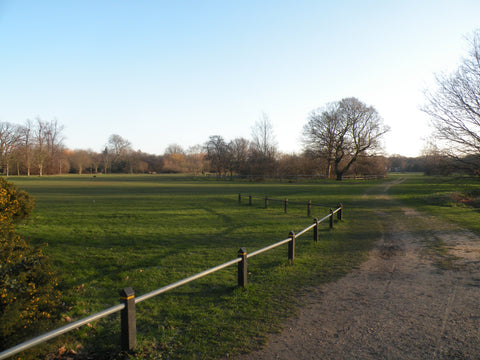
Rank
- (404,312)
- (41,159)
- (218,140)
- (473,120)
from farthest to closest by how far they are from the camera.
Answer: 1. (41,159)
2. (218,140)
3. (473,120)
4. (404,312)

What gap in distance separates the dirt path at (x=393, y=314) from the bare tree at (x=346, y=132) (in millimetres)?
45406

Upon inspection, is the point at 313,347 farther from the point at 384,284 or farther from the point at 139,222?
the point at 139,222

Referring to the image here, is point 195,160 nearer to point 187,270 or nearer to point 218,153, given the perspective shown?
point 218,153

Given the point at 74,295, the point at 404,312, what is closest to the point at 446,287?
the point at 404,312

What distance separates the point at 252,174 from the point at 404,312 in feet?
188

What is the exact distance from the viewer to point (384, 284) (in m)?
6.10

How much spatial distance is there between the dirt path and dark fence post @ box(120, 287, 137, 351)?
1.42m

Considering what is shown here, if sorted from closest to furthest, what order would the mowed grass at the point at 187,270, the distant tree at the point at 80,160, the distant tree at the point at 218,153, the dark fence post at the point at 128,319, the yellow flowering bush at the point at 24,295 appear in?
the yellow flowering bush at the point at 24,295 < the dark fence post at the point at 128,319 < the mowed grass at the point at 187,270 < the distant tree at the point at 218,153 < the distant tree at the point at 80,160

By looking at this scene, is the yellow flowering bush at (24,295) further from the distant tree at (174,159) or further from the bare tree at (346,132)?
the distant tree at (174,159)

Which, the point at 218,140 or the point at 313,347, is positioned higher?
the point at 218,140

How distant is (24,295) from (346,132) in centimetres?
5356

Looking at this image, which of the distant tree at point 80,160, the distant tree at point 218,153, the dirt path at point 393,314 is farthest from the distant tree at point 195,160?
the dirt path at point 393,314

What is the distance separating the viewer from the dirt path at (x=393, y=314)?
3719mm

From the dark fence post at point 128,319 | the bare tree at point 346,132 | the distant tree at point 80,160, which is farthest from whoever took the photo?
the distant tree at point 80,160
